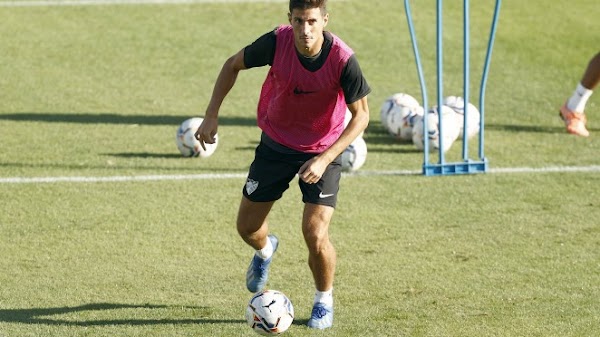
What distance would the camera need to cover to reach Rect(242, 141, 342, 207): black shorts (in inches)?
293

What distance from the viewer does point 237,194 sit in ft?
34.3

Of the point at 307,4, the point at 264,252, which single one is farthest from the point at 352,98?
the point at 264,252

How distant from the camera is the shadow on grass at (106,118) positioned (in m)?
12.7

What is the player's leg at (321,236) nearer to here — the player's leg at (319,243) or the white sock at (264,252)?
the player's leg at (319,243)

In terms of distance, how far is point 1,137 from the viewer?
39.6 feet

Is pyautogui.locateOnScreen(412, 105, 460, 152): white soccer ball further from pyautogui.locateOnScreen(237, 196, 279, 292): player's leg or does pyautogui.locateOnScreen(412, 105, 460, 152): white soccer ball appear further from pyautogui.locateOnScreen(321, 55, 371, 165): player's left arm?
pyautogui.locateOnScreen(321, 55, 371, 165): player's left arm

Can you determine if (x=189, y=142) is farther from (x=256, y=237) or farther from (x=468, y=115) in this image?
(x=256, y=237)

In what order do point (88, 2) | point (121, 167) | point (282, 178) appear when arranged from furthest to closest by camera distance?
1. point (88, 2)
2. point (121, 167)
3. point (282, 178)

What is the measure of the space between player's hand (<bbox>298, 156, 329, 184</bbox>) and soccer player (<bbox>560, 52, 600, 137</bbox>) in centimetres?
592

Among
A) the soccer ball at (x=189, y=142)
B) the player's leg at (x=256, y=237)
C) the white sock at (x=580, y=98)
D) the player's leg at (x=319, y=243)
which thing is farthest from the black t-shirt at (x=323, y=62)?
the white sock at (x=580, y=98)

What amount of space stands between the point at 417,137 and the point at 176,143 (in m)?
2.42

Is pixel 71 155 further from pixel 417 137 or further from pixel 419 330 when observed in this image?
Answer: pixel 419 330

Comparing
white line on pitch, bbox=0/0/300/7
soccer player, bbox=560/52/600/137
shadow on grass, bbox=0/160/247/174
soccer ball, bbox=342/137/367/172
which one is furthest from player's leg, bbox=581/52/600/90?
white line on pitch, bbox=0/0/300/7

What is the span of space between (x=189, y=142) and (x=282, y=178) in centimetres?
388
